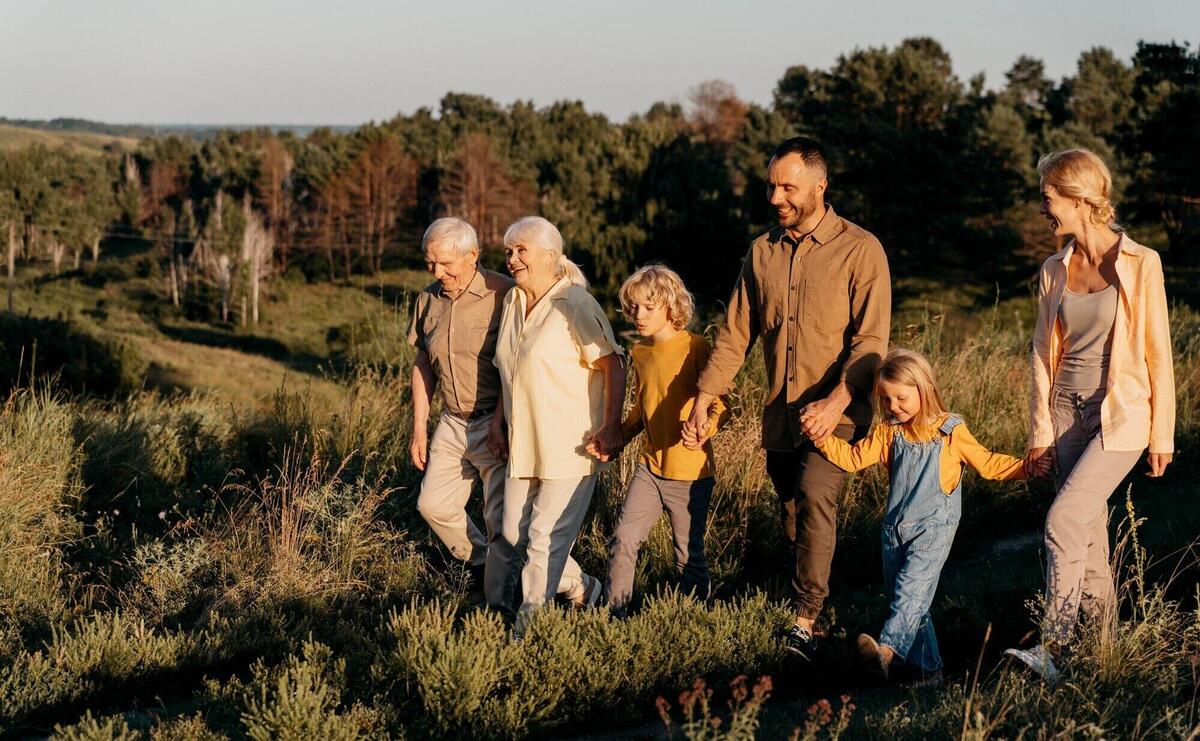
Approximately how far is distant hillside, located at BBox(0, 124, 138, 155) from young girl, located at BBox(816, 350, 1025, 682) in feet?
191

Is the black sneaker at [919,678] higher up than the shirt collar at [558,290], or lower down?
lower down

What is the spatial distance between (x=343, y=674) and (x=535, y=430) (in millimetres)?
1286

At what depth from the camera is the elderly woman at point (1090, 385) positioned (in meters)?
3.94

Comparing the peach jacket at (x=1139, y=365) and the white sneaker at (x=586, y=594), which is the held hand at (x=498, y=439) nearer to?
the white sneaker at (x=586, y=594)

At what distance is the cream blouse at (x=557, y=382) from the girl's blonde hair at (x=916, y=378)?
1.15 m

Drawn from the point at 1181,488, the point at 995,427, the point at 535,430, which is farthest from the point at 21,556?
the point at 1181,488

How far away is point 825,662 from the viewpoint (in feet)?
14.8

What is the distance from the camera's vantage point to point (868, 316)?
435 centimetres

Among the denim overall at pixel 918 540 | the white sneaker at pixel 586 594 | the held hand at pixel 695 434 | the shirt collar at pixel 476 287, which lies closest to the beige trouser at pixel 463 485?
the white sneaker at pixel 586 594

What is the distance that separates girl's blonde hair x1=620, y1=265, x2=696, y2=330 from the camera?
14.9 ft

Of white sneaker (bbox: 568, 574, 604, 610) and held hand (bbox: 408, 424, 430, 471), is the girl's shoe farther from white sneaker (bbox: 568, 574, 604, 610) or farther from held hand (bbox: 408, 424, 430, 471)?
held hand (bbox: 408, 424, 430, 471)

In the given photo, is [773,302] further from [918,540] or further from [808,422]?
[918,540]

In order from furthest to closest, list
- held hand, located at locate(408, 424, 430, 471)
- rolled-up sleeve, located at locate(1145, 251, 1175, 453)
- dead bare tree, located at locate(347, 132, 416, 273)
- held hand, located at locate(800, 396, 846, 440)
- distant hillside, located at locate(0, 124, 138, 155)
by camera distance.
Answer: distant hillside, located at locate(0, 124, 138, 155) → dead bare tree, located at locate(347, 132, 416, 273) → held hand, located at locate(408, 424, 430, 471) → held hand, located at locate(800, 396, 846, 440) → rolled-up sleeve, located at locate(1145, 251, 1175, 453)

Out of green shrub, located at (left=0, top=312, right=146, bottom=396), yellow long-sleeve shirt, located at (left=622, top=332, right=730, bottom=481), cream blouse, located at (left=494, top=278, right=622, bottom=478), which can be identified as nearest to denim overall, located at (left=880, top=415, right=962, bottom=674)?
yellow long-sleeve shirt, located at (left=622, top=332, right=730, bottom=481)
